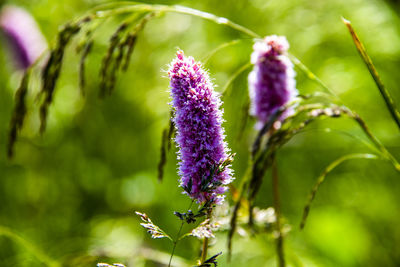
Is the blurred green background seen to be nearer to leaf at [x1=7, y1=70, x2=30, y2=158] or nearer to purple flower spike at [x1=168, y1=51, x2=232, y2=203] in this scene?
leaf at [x1=7, y1=70, x2=30, y2=158]

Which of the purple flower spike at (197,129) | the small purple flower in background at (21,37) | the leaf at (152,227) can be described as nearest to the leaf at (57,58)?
the purple flower spike at (197,129)

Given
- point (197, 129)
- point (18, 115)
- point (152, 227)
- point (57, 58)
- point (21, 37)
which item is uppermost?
point (21, 37)

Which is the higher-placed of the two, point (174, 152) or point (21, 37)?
point (21, 37)

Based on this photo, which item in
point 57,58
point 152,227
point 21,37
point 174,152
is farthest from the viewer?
point 21,37

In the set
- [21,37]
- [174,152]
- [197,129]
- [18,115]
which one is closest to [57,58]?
[18,115]

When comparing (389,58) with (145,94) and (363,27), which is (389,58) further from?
(145,94)

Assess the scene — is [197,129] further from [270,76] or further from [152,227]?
[270,76]

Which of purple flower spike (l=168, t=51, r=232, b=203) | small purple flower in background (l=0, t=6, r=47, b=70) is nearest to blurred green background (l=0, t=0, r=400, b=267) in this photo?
small purple flower in background (l=0, t=6, r=47, b=70)

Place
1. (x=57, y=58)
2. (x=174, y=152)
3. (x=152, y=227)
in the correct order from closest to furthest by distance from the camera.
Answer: (x=152, y=227) < (x=57, y=58) < (x=174, y=152)
